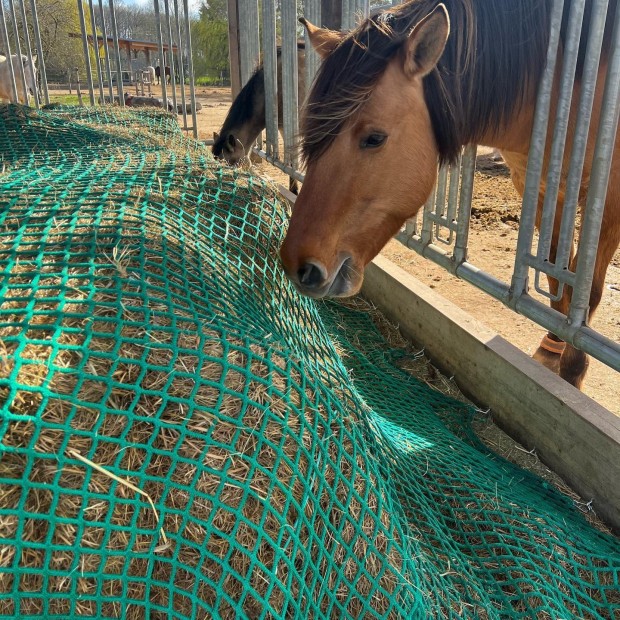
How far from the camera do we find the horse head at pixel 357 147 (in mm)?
1792

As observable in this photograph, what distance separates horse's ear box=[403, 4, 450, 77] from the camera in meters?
1.72

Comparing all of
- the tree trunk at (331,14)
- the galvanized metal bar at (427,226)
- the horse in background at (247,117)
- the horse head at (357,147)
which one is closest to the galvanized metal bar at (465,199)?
the galvanized metal bar at (427,226)

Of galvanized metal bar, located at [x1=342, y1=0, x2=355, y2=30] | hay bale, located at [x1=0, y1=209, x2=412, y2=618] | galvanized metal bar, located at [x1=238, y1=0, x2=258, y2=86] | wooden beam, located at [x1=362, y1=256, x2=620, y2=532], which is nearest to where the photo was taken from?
hay bale, located at [x1=0, y1=209, x2=412, y2=618]

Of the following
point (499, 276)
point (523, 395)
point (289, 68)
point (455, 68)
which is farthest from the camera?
point (499, 276)

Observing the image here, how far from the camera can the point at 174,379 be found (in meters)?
1.19

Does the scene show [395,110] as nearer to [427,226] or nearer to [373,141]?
[373,141]

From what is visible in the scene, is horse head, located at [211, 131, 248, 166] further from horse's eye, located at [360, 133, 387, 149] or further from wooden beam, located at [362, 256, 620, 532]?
horse's eye, located at [360, 133, 387, 149]

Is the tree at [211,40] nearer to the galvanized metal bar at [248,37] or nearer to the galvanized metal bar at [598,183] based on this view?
the galvanized metal bar at [248,37]

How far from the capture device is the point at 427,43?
1.79 metres

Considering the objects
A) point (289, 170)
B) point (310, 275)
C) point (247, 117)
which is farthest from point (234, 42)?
point (310, 275)

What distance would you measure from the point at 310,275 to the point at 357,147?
489 millimetres

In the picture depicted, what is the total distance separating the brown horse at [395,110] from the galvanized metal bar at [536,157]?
4cm

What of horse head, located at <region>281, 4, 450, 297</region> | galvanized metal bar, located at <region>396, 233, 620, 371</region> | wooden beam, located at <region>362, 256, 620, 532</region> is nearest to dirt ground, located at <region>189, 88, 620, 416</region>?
wooden beam, located at <region>362, 256, 620, 532</region>

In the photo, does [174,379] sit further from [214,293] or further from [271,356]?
[214,293]
